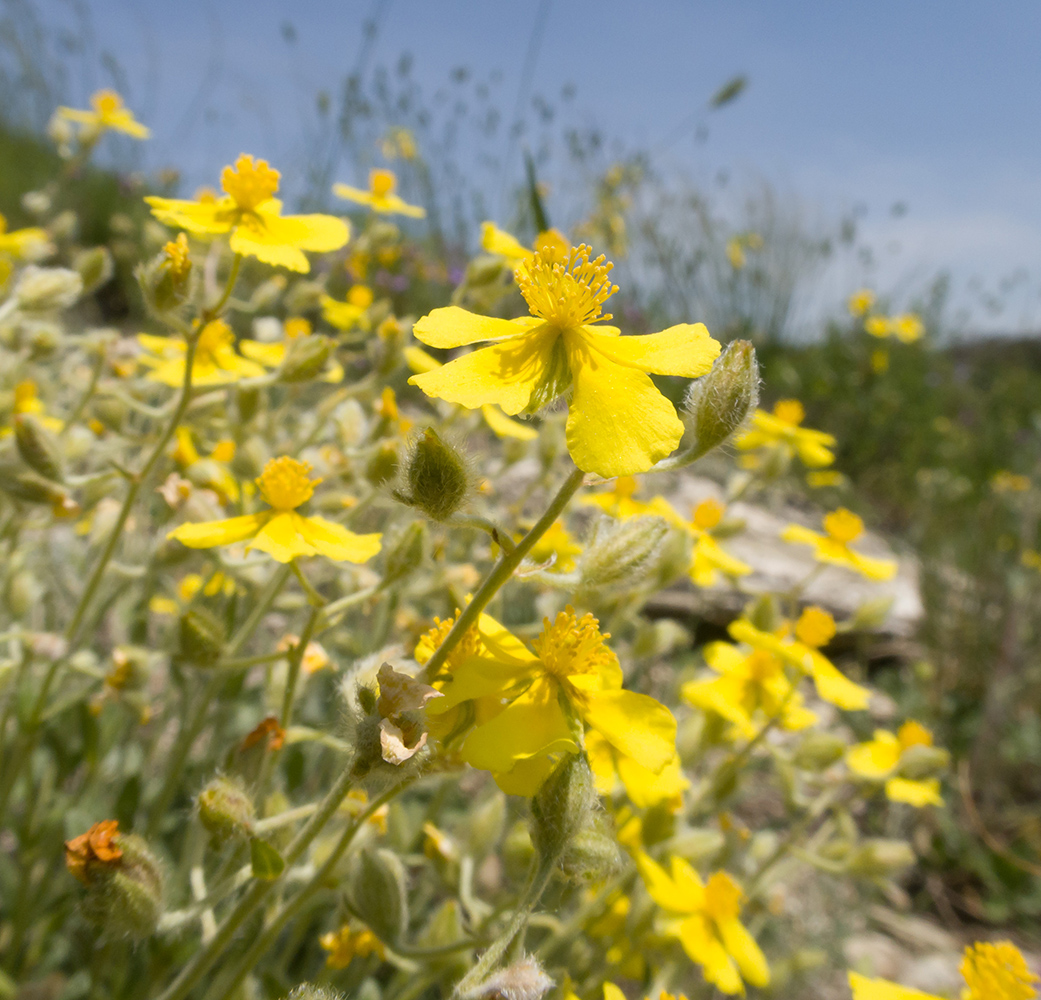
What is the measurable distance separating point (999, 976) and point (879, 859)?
62 centimetres

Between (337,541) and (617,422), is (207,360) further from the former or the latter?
(617,422)

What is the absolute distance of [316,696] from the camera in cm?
218

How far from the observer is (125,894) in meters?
0.88

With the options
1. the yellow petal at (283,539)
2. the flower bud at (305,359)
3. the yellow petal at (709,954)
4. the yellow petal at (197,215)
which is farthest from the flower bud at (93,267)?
the yellow petal at (709,954)

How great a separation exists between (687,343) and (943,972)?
2.51 m

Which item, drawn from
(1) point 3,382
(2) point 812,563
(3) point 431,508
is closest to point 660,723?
(3) point 431,508

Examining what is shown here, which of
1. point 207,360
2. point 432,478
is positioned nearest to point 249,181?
point 207,360

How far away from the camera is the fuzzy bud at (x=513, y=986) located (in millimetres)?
704

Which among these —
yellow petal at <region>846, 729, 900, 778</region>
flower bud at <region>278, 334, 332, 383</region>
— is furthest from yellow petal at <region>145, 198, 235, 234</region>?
yellow petal at <region>846, 729, 900, 778</region>

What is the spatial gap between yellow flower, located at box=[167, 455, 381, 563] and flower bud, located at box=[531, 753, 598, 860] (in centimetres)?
36

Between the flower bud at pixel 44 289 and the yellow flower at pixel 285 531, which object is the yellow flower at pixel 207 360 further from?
the yellow flower at pixel 285 531

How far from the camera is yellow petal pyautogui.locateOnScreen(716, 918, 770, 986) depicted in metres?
1.35

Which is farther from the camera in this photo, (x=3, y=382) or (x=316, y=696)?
(x=316, y=696)

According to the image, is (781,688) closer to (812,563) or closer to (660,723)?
(660,723)
